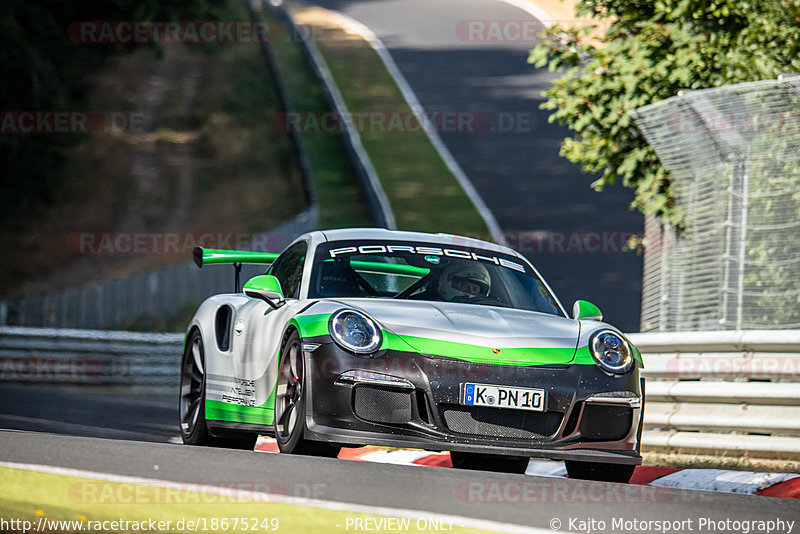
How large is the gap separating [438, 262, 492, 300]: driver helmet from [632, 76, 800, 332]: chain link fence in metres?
1.95

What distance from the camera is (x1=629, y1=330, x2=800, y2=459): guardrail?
7.49 meters

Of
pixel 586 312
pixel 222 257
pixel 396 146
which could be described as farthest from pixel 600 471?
pixel 396 146

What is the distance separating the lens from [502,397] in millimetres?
6070

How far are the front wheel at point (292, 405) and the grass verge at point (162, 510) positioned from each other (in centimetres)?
174

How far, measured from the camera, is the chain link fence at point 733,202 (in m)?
7.96

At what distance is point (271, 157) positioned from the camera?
3997 centimetres

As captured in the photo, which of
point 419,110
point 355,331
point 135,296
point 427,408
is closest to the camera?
point 427,408

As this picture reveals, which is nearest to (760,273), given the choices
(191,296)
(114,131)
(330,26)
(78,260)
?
(191,296)

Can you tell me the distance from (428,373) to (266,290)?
1.30 meters

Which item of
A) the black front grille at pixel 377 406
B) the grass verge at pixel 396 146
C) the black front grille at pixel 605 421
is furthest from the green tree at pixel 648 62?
the grass verge at pixel 396 146

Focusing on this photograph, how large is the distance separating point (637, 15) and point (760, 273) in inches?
202

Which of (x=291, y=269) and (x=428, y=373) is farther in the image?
(x=291, y=269)

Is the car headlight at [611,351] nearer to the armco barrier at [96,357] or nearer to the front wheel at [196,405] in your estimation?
the front wheel at [196,405]

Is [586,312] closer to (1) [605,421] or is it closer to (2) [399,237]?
(1) [605,421]
